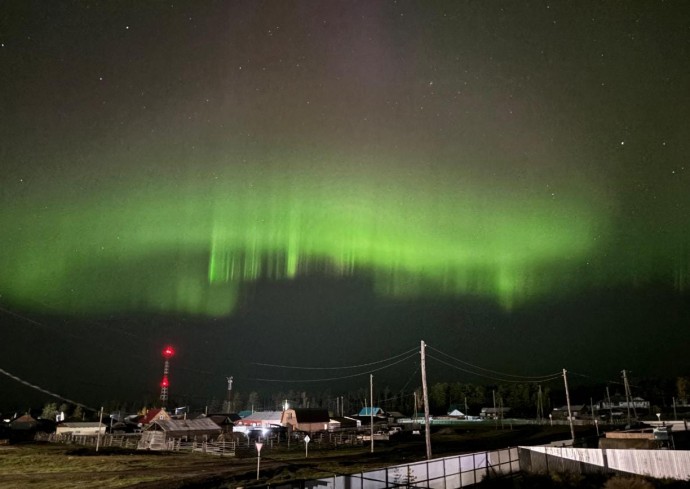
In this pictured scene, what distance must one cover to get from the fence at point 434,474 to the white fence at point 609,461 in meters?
1.57

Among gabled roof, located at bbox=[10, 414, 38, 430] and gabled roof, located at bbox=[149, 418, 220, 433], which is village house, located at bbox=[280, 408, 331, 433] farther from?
gabled roof, located at bbox=[10, 414, 38, 430]

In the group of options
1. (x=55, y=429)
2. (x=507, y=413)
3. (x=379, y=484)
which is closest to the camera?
(x=379, y=484)

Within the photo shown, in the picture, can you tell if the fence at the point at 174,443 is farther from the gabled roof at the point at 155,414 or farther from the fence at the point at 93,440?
the gabled roof at the point at 155,414

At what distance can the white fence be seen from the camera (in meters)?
29.8

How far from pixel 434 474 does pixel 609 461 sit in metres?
14.2

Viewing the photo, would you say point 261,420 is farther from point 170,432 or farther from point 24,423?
point 170,432

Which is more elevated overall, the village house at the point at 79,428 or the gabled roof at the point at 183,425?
the gabled roof at the point at 183,425

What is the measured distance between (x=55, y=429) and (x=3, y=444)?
49.1 metres

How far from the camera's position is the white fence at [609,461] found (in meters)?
29.8

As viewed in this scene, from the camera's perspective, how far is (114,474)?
3675 cm

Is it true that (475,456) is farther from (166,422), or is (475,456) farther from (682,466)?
A: (166,422)

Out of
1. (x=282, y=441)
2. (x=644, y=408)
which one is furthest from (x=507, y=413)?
(x=282, y=441)

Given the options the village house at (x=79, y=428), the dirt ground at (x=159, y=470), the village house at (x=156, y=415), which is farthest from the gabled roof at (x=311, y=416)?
the dirt ground at (x=159, y=470)

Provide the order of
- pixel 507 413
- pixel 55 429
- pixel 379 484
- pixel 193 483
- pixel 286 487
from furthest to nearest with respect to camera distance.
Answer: pixel 507 413
pixel 55 429
pixel 193 483
pixel 379 484
pixel 286 487
